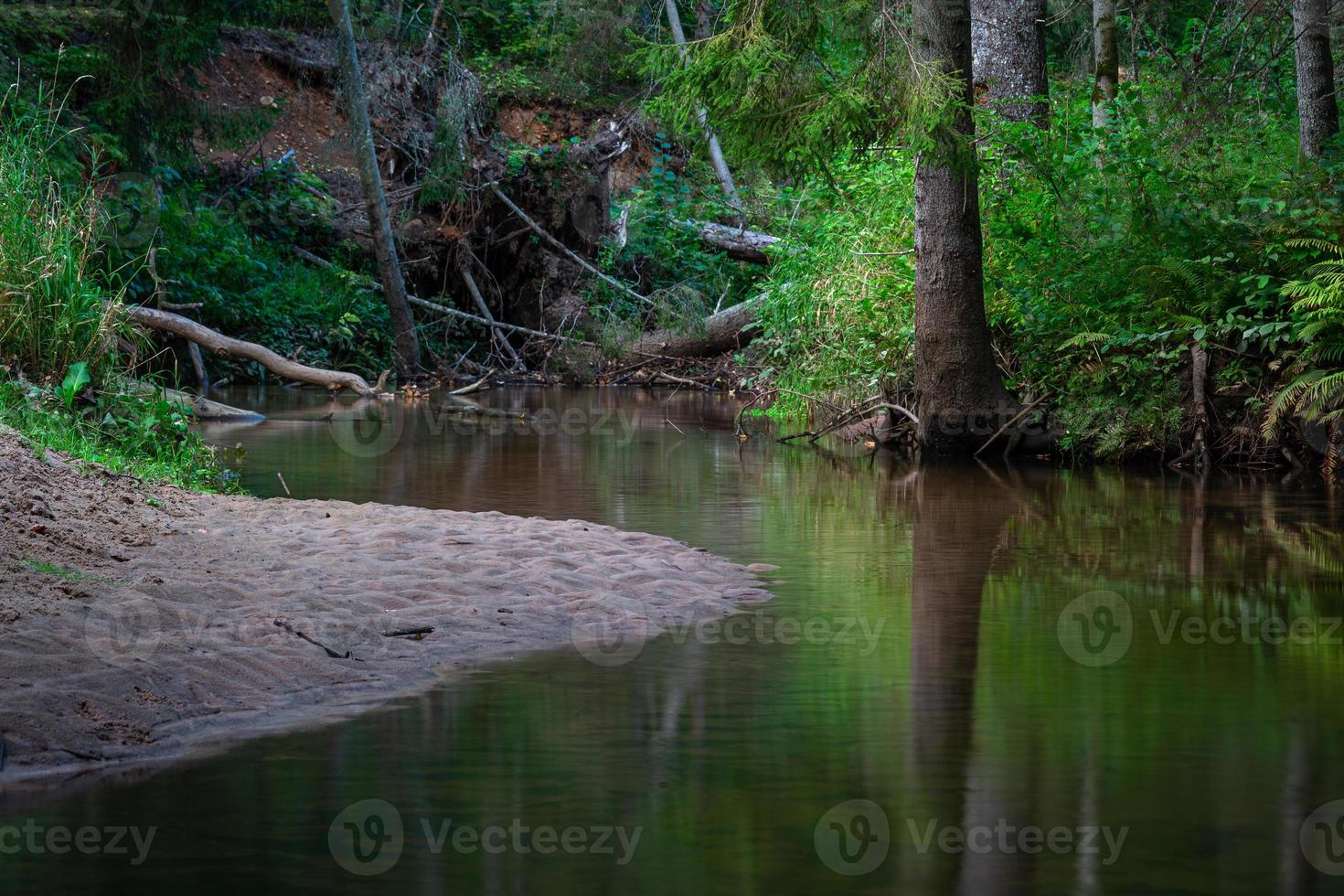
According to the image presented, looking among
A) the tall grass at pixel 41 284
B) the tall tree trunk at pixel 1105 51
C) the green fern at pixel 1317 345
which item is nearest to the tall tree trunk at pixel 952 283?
the green fern at pixel 1317 345

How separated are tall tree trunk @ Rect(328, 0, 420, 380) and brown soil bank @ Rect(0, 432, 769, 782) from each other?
12.7 meters

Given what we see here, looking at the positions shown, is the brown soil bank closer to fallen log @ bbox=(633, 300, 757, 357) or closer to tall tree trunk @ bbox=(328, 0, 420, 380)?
tall tree trunk @ bbox=(328, 0, 420, 380)

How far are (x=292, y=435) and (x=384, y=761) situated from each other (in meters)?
9.38

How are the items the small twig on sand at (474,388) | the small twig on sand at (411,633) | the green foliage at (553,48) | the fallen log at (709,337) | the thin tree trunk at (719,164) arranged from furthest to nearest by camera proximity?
the green foliage at (553,48) → the thin tree trunk at (719,164) → the fallen log at (709,337) → the small twig on sand at (474,388) → the small twig on sand at (411,633)

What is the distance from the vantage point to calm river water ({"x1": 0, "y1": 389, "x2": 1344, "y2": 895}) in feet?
10.0

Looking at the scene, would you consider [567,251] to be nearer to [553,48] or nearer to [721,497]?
[553,48]

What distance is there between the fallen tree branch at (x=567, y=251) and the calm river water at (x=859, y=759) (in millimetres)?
14443

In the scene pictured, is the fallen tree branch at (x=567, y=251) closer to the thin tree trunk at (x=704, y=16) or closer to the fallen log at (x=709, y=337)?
the fallen log at (x=709, y=337)

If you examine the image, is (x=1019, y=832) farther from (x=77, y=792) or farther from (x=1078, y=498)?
(x=1078, y=498)

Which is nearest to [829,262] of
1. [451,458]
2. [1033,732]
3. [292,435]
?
[451,458]

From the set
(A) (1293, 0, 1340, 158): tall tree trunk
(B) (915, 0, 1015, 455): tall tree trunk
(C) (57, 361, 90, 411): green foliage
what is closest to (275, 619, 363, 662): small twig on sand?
(C) (57, 361, 90, 411): green foliage

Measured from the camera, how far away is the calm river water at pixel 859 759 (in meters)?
3.06

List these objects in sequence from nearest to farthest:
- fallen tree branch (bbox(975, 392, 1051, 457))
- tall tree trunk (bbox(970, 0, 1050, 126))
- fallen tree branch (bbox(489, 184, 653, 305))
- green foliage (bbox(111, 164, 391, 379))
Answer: fallen tree branch (bbox(975, 392, 1051, 457)) → tall tree trunk (bbox(970, 0, 1050, 126)) → green foliage (bbox(111, 164, 391, 379)) → fallen tree branch (bbox(489, 184, 653, 305))

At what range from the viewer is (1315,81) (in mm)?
11578
